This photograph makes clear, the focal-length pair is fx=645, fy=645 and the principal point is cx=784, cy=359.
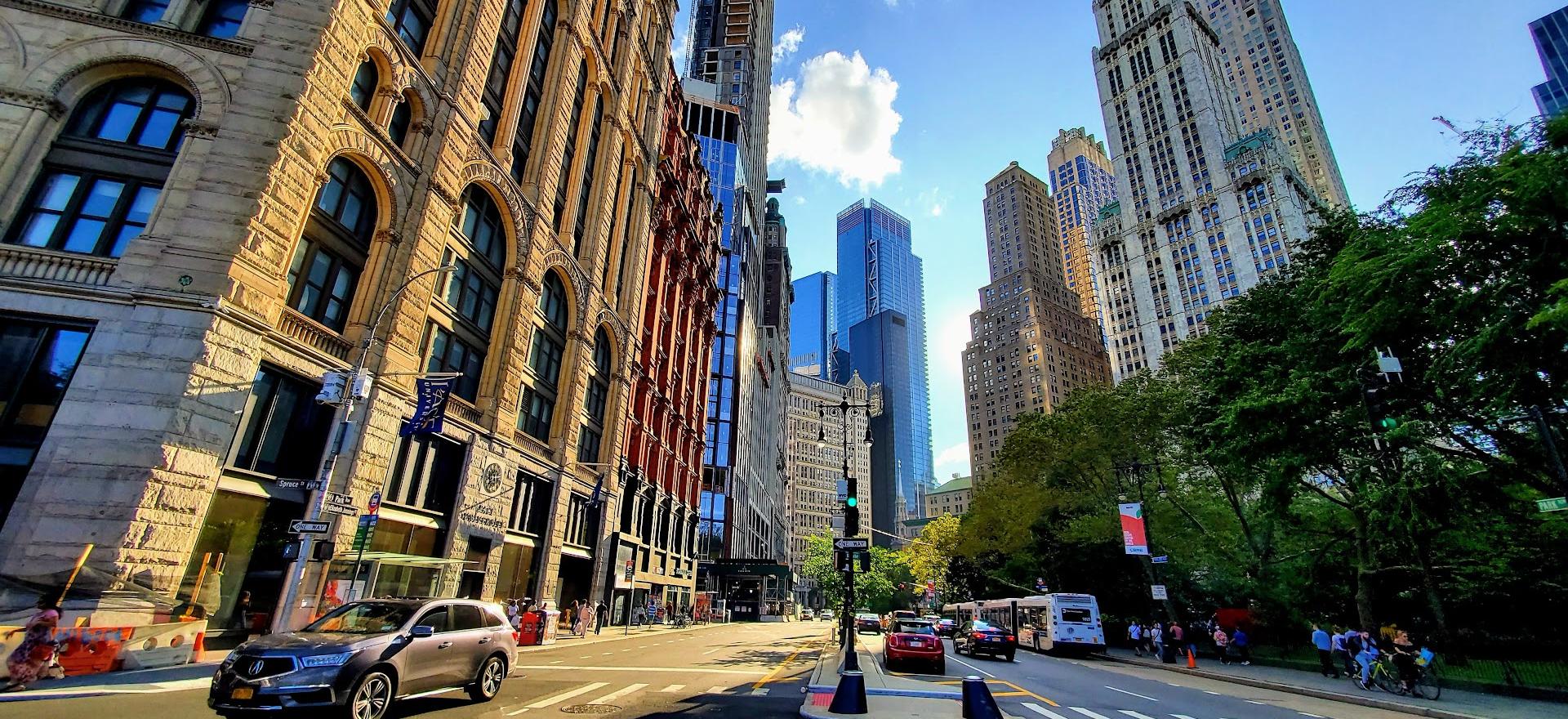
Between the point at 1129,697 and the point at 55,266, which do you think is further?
the point at 55,266

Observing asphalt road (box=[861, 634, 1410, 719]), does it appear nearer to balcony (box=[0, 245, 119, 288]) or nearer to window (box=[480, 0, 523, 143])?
balcony (box=[0, 245, 119, 288])

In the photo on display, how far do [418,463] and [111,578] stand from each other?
33.9 ft

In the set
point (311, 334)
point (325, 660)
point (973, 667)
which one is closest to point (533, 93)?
point (311, 334)

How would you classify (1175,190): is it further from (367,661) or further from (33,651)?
(33,651)

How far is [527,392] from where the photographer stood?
33.2 metres

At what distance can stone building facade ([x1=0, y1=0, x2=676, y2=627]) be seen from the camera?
1537 centimetres

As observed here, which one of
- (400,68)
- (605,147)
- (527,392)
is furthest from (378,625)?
(605,147)

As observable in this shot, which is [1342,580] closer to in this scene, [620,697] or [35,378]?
[620,697]

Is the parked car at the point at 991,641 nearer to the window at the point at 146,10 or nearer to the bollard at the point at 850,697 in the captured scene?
the bollard at the point at 850,697

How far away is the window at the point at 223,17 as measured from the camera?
2036 centimetres

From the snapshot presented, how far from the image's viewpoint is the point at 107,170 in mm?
17922

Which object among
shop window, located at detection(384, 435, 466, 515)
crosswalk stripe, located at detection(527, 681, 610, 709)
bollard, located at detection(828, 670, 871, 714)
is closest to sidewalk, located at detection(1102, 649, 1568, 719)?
bollard, located at detection(828, 670, 871, 714)

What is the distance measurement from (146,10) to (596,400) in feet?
87.7

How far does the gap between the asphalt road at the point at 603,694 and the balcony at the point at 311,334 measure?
11.3m
